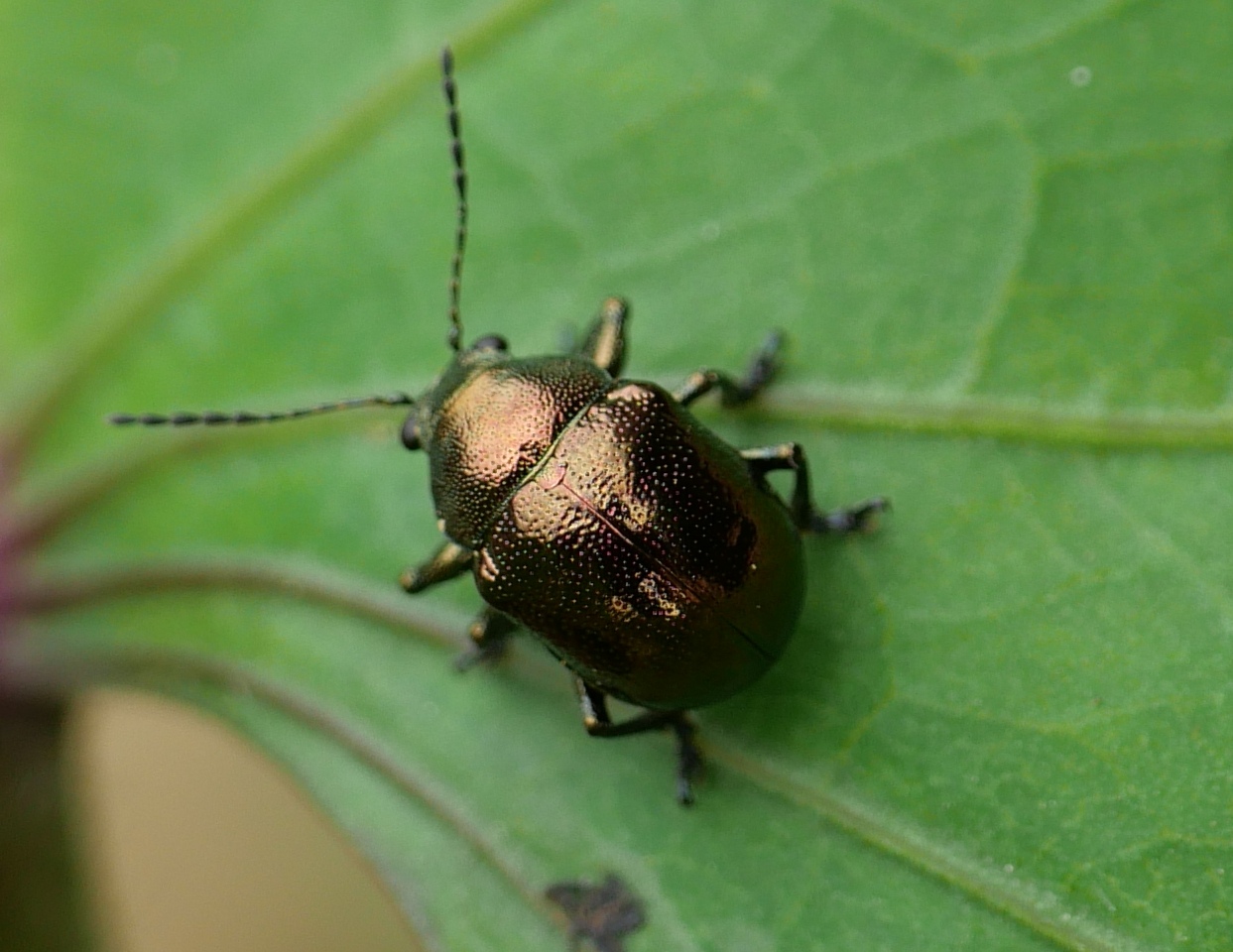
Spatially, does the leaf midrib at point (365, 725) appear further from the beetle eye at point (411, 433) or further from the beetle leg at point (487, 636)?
the beetle eye at point (411, 433)

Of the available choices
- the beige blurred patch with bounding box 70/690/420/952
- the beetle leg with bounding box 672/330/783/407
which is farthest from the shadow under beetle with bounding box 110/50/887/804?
the beige blurred patch with bounding box 70/690/420/952

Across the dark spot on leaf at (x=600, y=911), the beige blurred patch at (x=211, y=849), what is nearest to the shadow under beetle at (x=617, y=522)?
the dark spot on leaf at (x=600, y=911)

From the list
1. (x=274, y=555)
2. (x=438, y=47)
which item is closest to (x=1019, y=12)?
(x=438, y=47)

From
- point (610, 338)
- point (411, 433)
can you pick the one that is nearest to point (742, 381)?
point (610, 338)

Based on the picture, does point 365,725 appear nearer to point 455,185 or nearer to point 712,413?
point 712,413

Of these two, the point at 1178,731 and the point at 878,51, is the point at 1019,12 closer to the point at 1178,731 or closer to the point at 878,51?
the point at 878,51

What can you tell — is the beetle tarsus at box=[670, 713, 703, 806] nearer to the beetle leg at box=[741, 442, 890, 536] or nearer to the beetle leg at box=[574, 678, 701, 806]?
the beetle leg at box=[574, 678, 701, 806]
